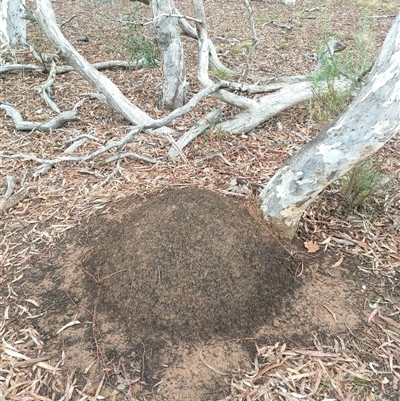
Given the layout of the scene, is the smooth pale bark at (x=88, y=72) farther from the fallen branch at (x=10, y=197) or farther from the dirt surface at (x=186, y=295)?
the dirt surface at (x=186, y=295)

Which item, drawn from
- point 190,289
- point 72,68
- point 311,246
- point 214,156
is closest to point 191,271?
point 190,289

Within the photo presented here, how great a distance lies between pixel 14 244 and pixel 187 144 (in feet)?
5.67

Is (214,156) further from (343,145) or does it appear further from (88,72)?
(88,72)

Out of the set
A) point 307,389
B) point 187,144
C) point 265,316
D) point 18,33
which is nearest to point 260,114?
point 187,144

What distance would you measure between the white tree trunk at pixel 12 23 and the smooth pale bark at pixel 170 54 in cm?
324

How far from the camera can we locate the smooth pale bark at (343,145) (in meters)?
1.94

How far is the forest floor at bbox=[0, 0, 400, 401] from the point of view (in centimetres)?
187

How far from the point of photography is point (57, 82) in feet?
17.7

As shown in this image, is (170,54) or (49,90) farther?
(49,90)

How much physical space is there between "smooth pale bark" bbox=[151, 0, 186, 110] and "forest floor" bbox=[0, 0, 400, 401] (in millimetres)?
1272

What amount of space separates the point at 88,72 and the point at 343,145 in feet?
10.3

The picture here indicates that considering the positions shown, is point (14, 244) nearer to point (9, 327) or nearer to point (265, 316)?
point (9, 327)

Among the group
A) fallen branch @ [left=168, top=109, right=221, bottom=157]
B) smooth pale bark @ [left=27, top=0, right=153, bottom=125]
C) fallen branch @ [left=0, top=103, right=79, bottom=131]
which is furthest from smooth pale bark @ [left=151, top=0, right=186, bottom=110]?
fallen branch @ [left=0, top=103, right=79, bottom=131]

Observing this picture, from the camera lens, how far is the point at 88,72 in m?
4.32
